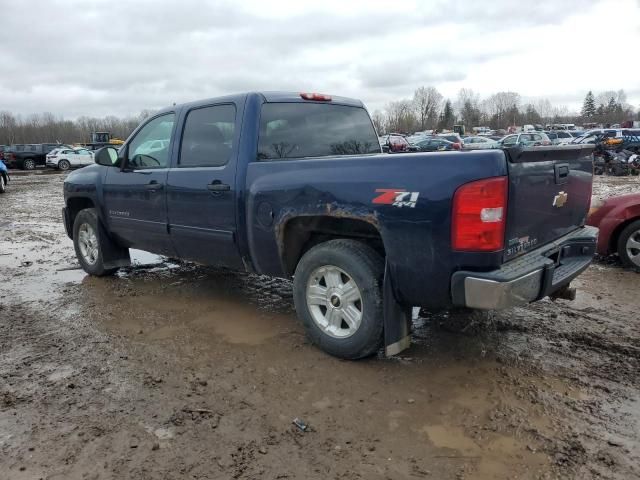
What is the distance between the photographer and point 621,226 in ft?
19.7

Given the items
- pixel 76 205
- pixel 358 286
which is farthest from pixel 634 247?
pixel 76 205

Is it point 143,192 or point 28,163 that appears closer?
point 143,192

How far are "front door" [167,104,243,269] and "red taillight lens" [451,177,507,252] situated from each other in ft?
6.37

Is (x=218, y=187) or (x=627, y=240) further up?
(x=218, y=187)

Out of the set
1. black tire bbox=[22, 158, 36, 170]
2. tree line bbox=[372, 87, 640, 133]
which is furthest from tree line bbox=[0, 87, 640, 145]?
black tire bbox=[22, 158, 36, 170]

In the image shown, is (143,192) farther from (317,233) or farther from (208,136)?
(317,233)

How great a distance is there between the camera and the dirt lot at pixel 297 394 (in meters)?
2.60

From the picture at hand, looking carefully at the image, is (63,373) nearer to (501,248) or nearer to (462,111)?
(501,248)

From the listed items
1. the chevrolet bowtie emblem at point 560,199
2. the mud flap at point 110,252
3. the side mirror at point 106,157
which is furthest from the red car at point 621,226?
the mud flap at point 110,252

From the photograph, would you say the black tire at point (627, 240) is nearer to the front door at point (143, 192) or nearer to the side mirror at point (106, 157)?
the front door at point (143, 192)

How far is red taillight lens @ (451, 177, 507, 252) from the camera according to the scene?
2.84m

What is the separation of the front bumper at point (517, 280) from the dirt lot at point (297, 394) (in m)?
0.64

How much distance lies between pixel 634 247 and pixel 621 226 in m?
0.28

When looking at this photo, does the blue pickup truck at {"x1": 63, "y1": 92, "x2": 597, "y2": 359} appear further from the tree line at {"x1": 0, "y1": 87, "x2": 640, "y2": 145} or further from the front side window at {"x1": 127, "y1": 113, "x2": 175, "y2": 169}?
the tree line at {"x1": 0, "y1": 87, "x2": 640, "y2": 145}
